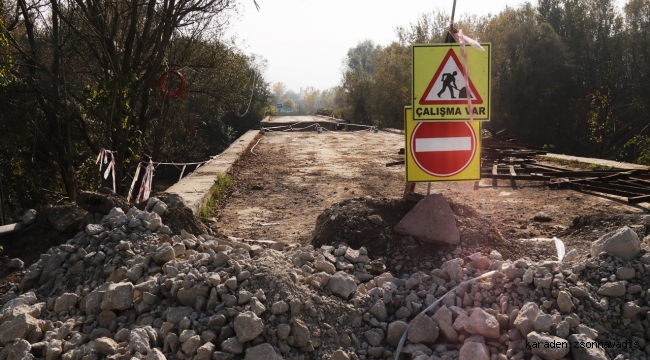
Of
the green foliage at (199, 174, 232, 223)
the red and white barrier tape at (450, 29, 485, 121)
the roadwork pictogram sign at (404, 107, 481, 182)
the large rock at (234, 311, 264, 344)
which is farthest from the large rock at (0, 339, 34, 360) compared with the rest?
the green foliage at (199, 174, 232, 223)

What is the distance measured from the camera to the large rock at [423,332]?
130 inches

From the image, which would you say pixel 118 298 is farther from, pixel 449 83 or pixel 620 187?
pixel 620 187

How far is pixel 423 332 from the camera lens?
332 centimetres

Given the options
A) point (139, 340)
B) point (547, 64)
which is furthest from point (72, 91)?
point (547, 64)

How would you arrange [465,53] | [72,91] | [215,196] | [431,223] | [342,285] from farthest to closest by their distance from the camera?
1. [72,91]
2. [215,196]
3. [465,53]
4. [431,223]
5. [342,285]

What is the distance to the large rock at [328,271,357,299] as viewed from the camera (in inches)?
144

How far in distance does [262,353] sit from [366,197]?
2842 millimetres

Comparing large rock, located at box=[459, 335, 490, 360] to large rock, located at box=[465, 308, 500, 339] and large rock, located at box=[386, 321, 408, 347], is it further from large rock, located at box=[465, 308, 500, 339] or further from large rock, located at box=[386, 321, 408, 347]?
large rock, located at box=[386, 321, 408, 347]

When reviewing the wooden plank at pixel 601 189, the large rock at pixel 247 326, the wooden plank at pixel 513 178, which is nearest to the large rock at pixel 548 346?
the large rock at pixel 247 326

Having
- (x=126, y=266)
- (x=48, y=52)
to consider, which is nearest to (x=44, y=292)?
(x=126, y=266)

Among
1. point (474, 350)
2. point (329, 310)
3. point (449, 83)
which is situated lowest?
point (474, 350)

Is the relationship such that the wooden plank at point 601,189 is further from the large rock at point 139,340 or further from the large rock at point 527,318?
the large rock at point 139,340

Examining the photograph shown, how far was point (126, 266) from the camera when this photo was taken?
13.3 ft

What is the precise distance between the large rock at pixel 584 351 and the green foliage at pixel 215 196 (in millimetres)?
5064
